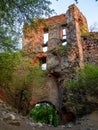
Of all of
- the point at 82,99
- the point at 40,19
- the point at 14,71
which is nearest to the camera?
the point at 40,19

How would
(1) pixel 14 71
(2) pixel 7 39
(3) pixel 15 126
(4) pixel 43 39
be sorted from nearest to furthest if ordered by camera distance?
(3) pixel 15 126
(2) pixel 7 39
(1) pixel 14 71
(4) pixel 43 39

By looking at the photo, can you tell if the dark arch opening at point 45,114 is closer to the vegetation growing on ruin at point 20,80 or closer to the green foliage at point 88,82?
the vegetation growing on ruin at point 20,80

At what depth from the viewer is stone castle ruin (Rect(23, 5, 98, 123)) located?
18000mm

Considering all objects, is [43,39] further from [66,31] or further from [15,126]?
[15,126]

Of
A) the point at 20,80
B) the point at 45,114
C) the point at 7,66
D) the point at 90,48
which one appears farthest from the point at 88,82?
the point at 45,114

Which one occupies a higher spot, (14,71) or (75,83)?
(14,71)

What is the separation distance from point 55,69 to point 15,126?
11.5 metres

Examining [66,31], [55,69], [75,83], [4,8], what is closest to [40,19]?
[4,8]

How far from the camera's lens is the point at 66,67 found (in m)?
18.0

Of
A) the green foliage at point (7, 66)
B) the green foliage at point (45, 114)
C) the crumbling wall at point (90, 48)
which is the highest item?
the crumbling wall at point (90, 48)

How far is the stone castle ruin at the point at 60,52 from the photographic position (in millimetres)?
18000

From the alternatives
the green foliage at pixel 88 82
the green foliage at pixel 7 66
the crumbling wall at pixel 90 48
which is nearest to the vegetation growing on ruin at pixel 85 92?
the green foliage at pixel 88 82

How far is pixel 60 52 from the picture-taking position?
62.3 ft

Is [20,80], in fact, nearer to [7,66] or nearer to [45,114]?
[7,66]
